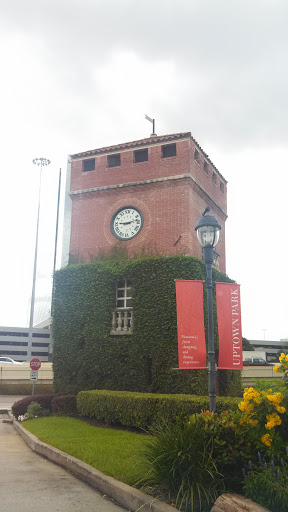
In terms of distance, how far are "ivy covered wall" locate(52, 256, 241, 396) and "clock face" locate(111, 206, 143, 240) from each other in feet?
4.37

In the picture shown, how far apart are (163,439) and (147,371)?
10442 mm

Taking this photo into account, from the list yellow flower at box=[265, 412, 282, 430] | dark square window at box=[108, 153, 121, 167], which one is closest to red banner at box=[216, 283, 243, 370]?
dark square window at box=[108, 153, 121, 167]

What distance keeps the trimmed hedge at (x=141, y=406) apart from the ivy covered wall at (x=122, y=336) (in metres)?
1.81

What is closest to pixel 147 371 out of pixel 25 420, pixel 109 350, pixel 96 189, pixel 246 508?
pixel 109 350

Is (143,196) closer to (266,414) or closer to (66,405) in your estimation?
(66,405)

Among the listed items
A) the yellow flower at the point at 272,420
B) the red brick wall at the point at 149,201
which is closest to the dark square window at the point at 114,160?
the red brick wall at the point at 149,201

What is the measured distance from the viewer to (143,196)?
65.3 ft

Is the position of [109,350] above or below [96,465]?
above

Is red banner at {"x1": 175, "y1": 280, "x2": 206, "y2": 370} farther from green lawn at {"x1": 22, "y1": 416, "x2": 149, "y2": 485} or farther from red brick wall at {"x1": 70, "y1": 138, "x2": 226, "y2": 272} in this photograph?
green lawn at {"x1": 22, "y1": 416, "x2": 149, "y2": 485}

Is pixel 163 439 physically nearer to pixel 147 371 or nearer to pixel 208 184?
pixel 147 371

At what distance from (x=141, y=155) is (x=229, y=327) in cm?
893

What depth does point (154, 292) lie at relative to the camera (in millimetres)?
17688

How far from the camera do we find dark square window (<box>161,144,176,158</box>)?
19969 mm

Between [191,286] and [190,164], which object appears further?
[190,164]
